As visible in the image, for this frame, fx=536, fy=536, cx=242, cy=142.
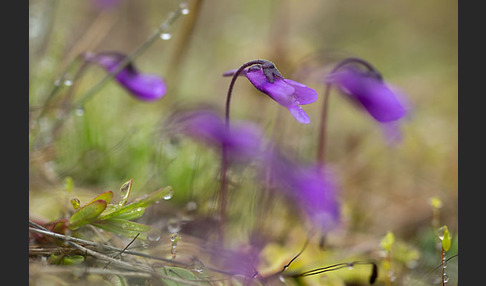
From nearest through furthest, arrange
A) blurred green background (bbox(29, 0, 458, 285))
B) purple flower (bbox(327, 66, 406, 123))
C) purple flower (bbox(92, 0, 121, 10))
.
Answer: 1. purple flower (bbox(327, 66, 406, 123))
2. blurred green background (bbox(29, 0, 458, 285))
3. purple flower (bbox(92, 0, 121, 10))

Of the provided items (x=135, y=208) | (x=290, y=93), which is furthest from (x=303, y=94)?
(x=135, y=208)

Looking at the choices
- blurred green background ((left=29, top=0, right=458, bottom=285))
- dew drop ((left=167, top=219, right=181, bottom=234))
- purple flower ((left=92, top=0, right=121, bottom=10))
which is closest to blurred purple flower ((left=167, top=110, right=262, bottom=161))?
blurred green background ((left=29, top=0, right=458, bottom=285))

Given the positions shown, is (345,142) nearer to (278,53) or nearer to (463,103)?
(278,53)

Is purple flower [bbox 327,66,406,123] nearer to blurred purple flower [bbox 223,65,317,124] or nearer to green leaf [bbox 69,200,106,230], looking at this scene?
blurred purple flower [bbox 223,65,317,124]

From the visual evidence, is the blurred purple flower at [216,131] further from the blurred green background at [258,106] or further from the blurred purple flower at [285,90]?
the blurred purple flower at [285,90]

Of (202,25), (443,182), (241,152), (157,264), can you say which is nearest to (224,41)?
(202,25)

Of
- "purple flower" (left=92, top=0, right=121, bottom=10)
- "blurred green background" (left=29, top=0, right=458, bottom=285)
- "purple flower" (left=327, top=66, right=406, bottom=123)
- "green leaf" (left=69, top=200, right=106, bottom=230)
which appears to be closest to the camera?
"green leaf" (left=69, top=200, right=106, bottom=230)
